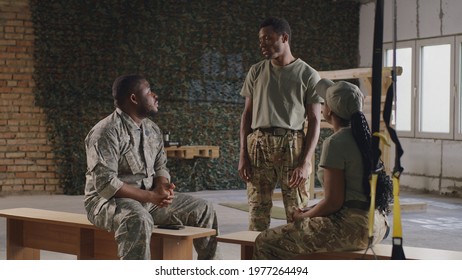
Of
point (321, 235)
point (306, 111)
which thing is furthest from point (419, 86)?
point (321, 235)

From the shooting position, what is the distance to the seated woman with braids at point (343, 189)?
2.91 meters

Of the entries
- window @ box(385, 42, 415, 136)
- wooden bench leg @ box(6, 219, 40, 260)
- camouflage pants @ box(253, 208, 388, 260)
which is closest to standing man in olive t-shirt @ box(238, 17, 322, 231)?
camouflage pants @ box(253, 208, 388, 260)

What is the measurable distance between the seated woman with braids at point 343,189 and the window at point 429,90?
6387 millimetres

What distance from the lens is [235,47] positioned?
10289 mm

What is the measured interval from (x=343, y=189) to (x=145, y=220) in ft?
3.16

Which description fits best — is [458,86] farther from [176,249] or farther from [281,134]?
[176,249]

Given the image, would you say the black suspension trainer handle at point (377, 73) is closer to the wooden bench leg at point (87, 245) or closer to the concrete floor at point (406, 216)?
the wooden bench leg at point (87, 245)

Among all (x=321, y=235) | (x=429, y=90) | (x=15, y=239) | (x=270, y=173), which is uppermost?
(x=429, y=90)

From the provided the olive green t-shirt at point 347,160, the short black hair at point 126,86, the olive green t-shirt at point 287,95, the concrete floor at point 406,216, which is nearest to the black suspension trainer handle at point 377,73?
the olive green t-shirt at point 347,160

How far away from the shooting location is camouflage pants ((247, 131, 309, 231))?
3.96 metres

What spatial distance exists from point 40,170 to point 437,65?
518cm

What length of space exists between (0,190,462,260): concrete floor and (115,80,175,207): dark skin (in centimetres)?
165

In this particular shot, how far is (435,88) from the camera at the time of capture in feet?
31.7

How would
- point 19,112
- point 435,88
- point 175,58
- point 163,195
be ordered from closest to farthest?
point 163,195 → point 19,112 → point 435,88 → point 175,58
